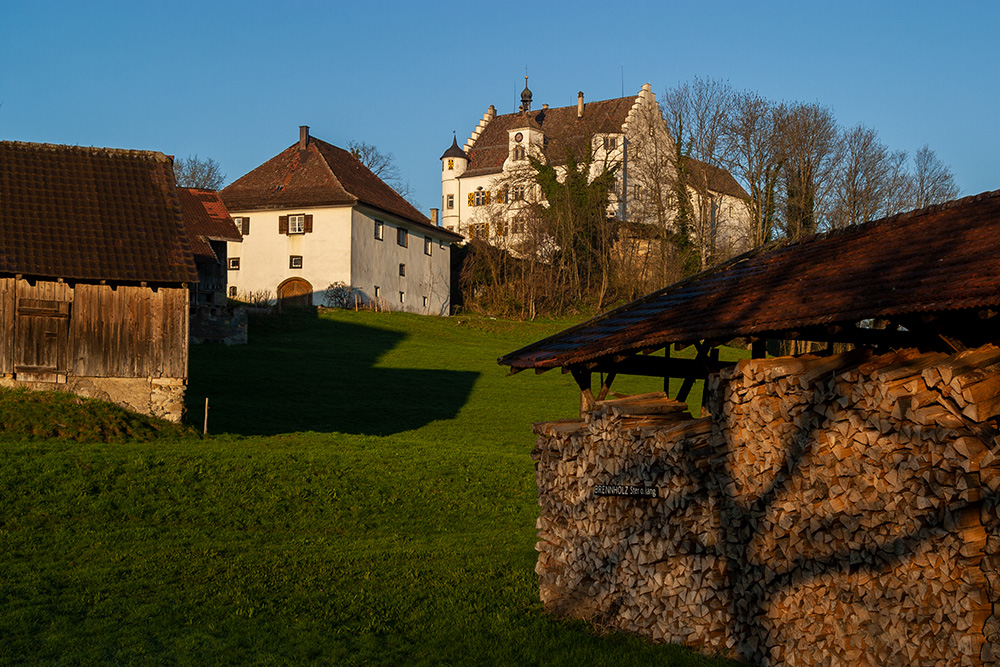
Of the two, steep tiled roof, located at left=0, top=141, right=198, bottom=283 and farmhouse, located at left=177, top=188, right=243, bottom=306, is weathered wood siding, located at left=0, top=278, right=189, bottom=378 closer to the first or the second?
steep tiled roof, located at left=0, top=141, right=198, bottom=283

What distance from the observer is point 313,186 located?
55.6 metres

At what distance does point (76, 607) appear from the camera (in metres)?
11.3

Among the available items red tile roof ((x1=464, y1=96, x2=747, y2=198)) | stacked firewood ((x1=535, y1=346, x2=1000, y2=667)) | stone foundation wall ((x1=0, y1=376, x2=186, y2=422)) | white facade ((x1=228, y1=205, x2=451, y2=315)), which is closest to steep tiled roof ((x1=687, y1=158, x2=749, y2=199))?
red tile roof ((x1=464, y1=96, x2=747, y2=198))

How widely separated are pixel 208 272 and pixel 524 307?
21.1 metres

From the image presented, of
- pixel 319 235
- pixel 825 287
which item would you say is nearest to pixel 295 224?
pixel 319 235

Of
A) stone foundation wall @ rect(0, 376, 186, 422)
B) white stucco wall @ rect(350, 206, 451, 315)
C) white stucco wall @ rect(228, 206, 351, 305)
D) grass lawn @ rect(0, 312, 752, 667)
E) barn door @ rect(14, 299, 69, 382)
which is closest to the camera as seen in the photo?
grass lawn @ rect(0, 312, 752, 667)

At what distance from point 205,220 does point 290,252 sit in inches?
390

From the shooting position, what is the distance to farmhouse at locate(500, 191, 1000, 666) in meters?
6.88

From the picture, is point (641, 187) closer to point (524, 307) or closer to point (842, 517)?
point (524, 307)

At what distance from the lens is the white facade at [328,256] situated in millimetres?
53281

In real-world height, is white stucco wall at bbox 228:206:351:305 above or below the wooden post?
above

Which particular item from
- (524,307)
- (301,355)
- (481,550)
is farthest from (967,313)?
(524,307)

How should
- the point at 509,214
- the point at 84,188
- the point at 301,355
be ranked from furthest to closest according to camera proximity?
the point at 509,214
the point at 301,355
the point at 84,188

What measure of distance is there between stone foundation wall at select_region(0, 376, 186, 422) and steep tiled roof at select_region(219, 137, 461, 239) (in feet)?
95.2
